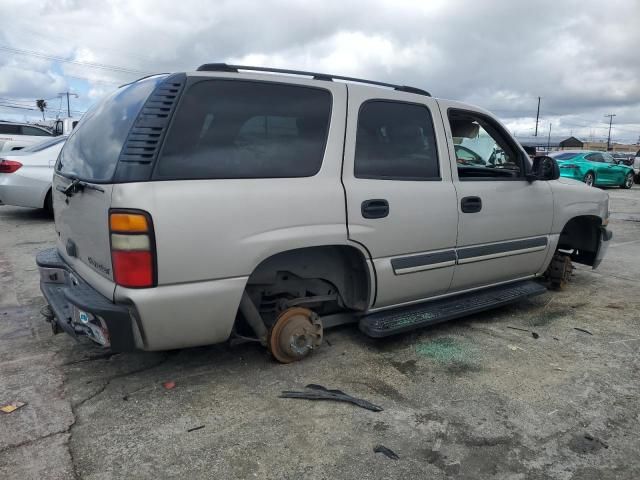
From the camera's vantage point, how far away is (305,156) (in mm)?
3109

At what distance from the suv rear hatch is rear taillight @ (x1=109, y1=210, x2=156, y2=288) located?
86mm

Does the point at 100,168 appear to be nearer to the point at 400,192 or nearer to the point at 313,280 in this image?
the point at 313,280

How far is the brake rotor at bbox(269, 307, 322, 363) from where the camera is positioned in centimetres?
327

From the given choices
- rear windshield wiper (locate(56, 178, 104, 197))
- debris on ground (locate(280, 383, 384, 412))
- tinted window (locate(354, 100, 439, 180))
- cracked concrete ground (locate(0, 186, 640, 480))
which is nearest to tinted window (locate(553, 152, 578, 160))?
cracked concrete ground (locate(0, 186, 640, 480))

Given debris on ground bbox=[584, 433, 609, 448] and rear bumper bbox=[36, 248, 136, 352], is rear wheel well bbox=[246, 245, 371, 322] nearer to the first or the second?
rear bumper bbox=[36, 248, 136, 352]

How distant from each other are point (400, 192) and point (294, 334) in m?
1.17

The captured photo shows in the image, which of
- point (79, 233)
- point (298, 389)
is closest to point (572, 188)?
point (298, 389)

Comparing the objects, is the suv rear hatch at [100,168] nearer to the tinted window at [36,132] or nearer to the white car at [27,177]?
the white car at [27,177]

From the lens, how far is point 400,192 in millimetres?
3436

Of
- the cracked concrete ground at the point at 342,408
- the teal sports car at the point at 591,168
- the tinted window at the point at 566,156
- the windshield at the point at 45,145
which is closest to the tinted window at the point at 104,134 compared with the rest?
the cracked concrete ground at the point at 342,408

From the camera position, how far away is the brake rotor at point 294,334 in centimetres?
327

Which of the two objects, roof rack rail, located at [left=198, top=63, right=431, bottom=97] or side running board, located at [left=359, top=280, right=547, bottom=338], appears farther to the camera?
side running board, located at [left=359, top=280, right=547, bottom=338]

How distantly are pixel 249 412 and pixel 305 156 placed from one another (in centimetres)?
152

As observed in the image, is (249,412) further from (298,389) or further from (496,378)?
(496,378)
